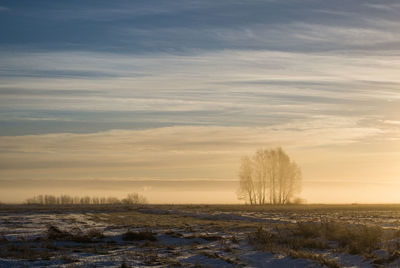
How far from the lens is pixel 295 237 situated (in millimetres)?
25812

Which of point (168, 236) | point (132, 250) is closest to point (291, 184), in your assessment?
point (168, 236)

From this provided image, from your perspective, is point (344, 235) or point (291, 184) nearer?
point (344, 235)

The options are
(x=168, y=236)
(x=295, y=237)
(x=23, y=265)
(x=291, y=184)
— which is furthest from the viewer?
(x=291, y=184)

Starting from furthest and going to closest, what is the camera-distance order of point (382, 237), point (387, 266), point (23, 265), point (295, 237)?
point (295, 237)
point (382, 237)
point (23, 265)
point (387, 266)

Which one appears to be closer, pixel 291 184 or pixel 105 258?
pixel 105 258

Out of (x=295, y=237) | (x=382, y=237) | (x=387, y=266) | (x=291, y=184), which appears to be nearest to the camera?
(x=387, y=266)

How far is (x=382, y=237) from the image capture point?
21922 millimetres

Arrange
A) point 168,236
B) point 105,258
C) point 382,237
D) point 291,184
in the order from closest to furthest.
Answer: point 105,258
point 382,237
point 168,236
point 291,184

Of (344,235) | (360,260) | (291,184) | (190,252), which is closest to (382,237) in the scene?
(344,235)

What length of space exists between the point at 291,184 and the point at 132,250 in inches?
3236

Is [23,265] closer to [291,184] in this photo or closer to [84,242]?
[84,242]

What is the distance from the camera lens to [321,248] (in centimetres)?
2206

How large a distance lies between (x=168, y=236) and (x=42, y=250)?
863 centimetres

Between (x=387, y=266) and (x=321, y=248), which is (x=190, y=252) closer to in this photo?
(x=321, y=248)
